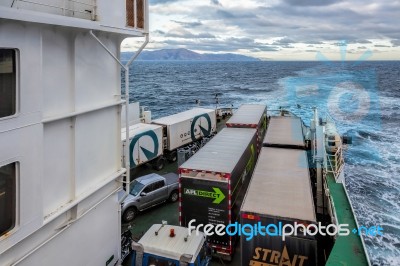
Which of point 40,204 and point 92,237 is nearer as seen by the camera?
point 40,204

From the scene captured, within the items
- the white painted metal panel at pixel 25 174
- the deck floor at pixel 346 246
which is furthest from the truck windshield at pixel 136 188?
the white painted metal panel at pixel 25 174

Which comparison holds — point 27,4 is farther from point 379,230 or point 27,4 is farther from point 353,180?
point 353,180

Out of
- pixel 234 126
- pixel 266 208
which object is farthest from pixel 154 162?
pixel 266 208

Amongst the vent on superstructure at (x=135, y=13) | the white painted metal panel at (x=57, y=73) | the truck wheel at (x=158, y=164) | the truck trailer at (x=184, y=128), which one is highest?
the vent on superstructure at (x=135, y=13)

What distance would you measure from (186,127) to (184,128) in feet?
1.04

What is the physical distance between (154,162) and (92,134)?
15313 mm

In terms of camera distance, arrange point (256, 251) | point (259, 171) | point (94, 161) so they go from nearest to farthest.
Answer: point (94, 161) → point (256, 251) → point (259, 171)

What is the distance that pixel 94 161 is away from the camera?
8.78 metres

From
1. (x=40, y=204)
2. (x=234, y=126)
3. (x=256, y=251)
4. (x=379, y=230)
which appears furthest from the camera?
(x=234, y=126)

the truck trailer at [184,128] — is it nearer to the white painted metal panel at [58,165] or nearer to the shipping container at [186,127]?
the shipping container at [186,127]

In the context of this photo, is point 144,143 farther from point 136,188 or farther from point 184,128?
point 136,188

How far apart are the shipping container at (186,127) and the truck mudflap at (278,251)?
14.9 metres

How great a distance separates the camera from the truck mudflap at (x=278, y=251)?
396 inches

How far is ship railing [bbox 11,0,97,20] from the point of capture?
243 inches
